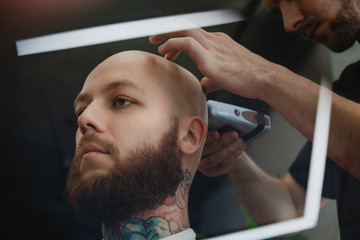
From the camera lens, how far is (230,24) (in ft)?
3.56

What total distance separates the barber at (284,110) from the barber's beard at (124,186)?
5.3 inches

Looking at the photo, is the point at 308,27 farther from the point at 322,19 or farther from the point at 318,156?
the point at 318,156

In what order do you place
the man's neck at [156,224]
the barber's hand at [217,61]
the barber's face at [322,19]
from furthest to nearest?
the barber's face at [322,19], the barber's hand at [217,61], the man's neck at [156,224]

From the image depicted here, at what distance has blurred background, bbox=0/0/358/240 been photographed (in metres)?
0.92

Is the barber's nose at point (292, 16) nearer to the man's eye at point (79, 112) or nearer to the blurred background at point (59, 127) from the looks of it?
the blurred background at point (59, 127)

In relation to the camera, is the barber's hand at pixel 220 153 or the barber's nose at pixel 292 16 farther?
the barber's nose at pixel 292 16

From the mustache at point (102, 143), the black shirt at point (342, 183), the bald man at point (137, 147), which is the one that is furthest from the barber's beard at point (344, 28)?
the mustache at point (102, 143)

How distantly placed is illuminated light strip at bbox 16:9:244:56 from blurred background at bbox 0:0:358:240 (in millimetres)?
14

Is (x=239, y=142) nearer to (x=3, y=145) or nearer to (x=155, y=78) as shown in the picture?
(x=155, y=78)

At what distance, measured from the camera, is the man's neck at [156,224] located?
2.93 ft

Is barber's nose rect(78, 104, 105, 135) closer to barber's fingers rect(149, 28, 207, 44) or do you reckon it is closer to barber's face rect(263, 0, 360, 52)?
barber's fingers rect(149, 28, 207, 44)

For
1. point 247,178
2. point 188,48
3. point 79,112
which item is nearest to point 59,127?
point 79,112

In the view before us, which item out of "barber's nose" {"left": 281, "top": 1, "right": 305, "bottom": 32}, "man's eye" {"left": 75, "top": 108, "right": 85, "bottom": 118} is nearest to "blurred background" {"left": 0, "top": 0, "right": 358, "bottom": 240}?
"man's eye" {"left": 75, "top": 108, "right": 85, "bottom": 118}

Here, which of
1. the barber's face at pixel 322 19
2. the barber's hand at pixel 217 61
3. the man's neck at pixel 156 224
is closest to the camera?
the man's neck at pixel 156 224
